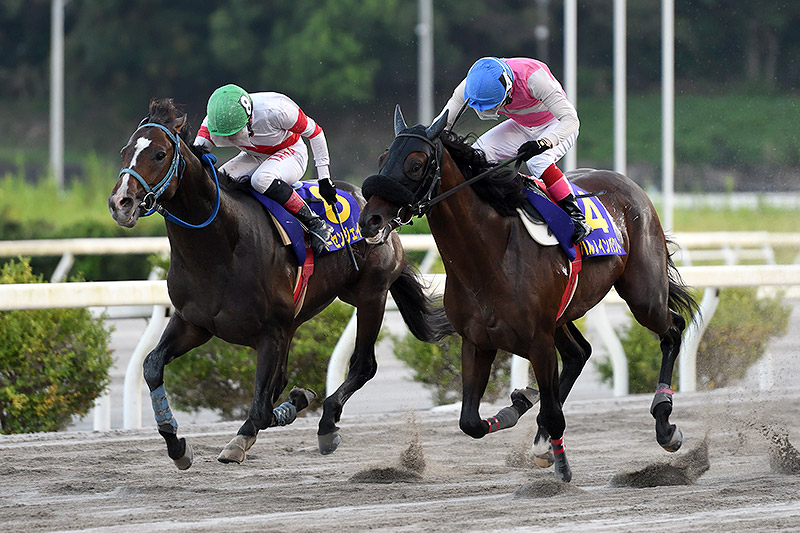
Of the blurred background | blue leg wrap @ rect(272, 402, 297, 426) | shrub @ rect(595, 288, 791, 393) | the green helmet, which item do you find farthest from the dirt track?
the blurred background

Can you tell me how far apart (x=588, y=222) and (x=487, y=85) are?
3.05 feet

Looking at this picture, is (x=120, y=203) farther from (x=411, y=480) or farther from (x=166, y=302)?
(x=166, y=302)

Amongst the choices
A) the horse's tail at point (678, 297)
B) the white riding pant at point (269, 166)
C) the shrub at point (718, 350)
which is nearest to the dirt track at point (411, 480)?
the horse's tail at point (678, 297)

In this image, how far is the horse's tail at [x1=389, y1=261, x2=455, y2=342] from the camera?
6.64 meters

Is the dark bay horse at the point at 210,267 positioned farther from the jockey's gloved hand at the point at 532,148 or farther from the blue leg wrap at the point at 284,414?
the jockey's gloved hand at the point at 532,148

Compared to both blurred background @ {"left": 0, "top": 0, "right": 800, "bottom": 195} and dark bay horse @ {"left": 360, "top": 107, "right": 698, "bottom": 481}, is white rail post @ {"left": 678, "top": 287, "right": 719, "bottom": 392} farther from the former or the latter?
blurred background @ {"left": 0, "top": 0, "right": 800, "bottom": 195}

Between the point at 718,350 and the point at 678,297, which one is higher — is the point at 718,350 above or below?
below

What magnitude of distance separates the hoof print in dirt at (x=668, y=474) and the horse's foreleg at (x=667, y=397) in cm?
19

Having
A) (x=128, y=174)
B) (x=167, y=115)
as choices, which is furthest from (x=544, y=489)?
(x=167, y=115)

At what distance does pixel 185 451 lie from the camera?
17.8 ft

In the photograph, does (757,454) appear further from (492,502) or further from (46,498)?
(46,498)

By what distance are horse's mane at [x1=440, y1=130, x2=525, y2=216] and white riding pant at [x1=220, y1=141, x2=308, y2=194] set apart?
1.05 m

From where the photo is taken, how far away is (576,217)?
546cm

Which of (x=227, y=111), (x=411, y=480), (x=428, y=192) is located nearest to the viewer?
(x=428, y=192)
